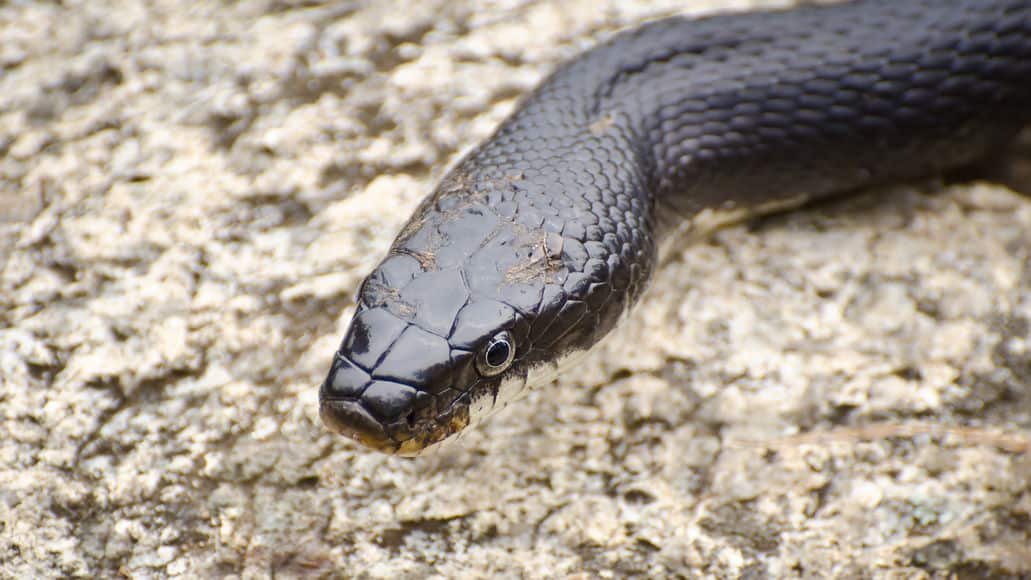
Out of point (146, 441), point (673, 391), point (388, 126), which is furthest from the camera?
point (388, 126)

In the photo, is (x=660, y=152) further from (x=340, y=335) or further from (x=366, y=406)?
(x=366, y=406)

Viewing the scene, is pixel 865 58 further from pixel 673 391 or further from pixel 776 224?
pixel 673 391

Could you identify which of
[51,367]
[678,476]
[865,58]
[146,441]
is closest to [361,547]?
[146,441]

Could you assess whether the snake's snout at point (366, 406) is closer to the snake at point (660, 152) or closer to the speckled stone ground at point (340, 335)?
the snake at point (660, 152)

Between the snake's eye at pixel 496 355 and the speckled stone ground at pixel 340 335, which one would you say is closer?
the snake's eye at pixel 496 355

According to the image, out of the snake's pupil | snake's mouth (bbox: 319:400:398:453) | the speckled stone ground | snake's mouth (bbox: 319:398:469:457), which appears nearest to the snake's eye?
the snake's pupil

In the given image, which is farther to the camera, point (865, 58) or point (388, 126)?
point (388, 126)

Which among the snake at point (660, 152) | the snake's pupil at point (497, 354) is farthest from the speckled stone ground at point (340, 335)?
the snake's pupil at point (497, 354)

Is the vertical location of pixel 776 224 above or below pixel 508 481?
above
